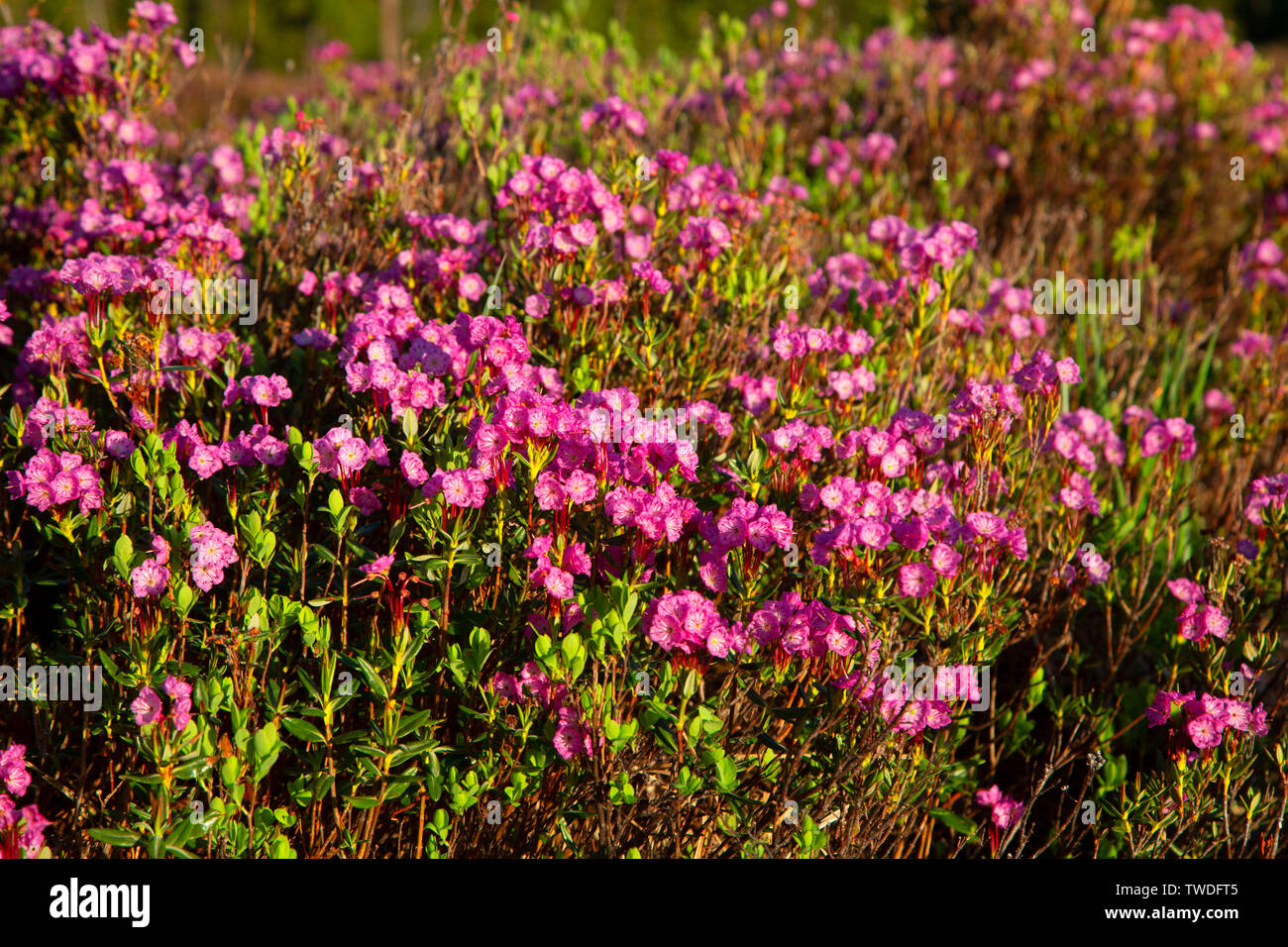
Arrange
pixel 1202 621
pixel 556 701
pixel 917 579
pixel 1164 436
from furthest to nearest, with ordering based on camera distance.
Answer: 1. pixel 1164 436
2. pixel 1202 621
3. pixel 917 579
4. pixel 556 701

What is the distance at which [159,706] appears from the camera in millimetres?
2074

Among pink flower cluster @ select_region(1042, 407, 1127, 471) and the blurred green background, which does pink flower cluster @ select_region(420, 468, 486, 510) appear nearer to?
pink flower cluster @ select_region(1042, 407, 1127, 471)

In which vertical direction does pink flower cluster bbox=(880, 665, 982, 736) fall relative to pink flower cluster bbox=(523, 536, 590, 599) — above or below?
below

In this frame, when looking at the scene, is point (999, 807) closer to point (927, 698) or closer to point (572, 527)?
point (927, 698)

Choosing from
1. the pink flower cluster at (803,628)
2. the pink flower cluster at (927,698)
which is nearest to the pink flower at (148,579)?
the pink flower cluster at (803,628)

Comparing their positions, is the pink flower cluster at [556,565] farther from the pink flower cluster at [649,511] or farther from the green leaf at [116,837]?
the green leaf at [116,837]

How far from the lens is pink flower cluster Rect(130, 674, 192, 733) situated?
2.06 m

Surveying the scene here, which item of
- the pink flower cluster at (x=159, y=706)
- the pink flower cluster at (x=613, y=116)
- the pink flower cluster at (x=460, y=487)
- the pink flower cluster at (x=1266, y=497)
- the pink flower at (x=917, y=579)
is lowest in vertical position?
the pink flower cluster at (x=159, y=706)

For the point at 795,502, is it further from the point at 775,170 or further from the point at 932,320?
the point at 775,170

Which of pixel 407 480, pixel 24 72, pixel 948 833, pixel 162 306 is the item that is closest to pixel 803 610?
pixel 407 480

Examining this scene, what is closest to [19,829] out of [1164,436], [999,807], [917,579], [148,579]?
[148,579]

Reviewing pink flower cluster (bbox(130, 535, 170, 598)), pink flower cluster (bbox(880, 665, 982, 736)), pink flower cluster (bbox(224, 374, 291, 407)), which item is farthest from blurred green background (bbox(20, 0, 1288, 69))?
pink flower cluster (bbox(130, 535, 170, 598))

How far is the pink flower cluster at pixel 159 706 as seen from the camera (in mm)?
2062

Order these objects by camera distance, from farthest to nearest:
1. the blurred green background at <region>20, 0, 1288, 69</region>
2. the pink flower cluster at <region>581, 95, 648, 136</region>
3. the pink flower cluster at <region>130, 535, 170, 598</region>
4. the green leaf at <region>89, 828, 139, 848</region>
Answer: the blurred green background at <region>20, 0, 1288, 69</region> < the pink flower cluster at <region>581, 95, 648, 136</region> < the pink flower cluster at <region>130, 535, 170, 598</region> < the green leaf at <region>89, 828, 139, 848</region>
